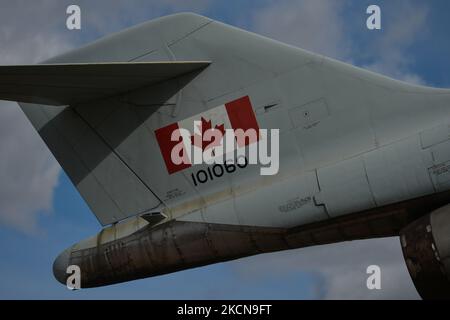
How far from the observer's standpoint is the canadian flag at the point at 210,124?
326 inches

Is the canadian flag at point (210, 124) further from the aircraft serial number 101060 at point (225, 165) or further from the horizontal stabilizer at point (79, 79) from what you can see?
the horizontal stabilizer at point (79, 79)

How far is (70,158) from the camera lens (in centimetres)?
955

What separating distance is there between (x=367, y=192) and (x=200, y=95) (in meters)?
2.59

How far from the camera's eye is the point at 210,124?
27.7ft

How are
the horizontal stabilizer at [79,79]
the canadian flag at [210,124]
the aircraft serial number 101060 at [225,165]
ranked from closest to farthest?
1. the aircraft serial number 101060 at [225,165]
2. the horizontal stabilizer at [79,79]
3. the canadian flag at [210,124]

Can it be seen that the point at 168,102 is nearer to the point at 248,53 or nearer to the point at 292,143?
the point at 248,53

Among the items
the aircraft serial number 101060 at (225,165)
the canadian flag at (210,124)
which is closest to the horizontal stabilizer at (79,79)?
the aircraft serial number 101060 at (225,165)

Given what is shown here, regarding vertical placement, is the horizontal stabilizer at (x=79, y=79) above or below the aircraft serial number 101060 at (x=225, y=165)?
above

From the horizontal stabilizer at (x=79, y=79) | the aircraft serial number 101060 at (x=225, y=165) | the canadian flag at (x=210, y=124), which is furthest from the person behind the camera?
the canadian flag at (x=210, y=124)

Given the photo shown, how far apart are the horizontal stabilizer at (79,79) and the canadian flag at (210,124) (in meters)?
0.66

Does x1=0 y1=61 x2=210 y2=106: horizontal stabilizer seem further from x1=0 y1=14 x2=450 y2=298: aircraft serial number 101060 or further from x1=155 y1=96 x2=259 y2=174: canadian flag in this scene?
x1=155 y1=96 x2=259 y2=174: canadian flag

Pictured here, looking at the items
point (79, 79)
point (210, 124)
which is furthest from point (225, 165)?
point (79, 79)

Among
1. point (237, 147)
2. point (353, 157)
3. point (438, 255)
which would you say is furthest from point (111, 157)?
point (438, 255)

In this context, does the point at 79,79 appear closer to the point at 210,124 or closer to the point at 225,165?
the point at 210,124
